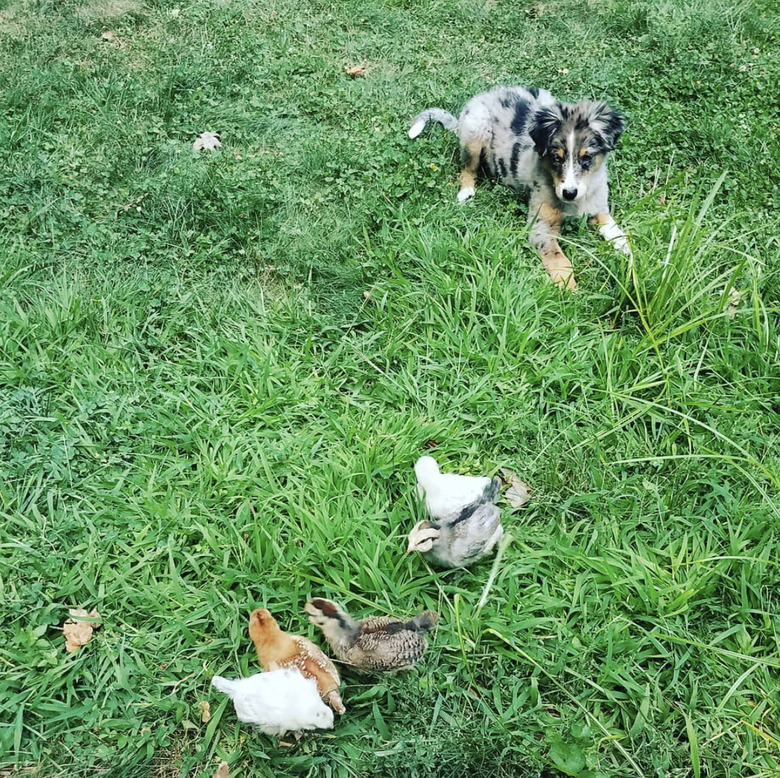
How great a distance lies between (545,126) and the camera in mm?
3545

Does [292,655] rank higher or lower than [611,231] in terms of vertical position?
lower

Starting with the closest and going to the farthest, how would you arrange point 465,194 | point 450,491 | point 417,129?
point 450,491
point 465,194
point 417,129

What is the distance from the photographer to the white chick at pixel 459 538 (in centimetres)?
226

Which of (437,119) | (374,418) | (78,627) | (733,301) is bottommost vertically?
(78,627)

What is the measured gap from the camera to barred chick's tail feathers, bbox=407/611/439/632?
217 cm

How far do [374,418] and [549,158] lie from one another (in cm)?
181

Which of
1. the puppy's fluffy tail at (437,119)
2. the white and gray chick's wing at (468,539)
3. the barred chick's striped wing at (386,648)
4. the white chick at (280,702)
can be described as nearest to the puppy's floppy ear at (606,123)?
the puppy's fluffy tail at (437,119)

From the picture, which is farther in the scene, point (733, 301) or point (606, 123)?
point (606, 123)

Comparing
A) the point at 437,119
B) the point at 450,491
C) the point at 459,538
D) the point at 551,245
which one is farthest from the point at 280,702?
the point at 437,119

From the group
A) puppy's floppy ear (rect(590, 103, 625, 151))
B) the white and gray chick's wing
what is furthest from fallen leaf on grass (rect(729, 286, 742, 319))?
the white and gray chick's wing

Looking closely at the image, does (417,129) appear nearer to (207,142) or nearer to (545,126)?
(545,126)

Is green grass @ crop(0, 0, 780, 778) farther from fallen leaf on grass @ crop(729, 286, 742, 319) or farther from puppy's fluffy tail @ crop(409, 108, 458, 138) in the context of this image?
puppy's fluffy tail @ crop(409, 108, 458, 138)

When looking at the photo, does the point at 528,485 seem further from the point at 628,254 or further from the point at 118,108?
the point at 118,108

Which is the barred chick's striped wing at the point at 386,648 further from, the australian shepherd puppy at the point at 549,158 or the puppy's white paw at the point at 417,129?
the puppy's white paw at the point at 417,129
